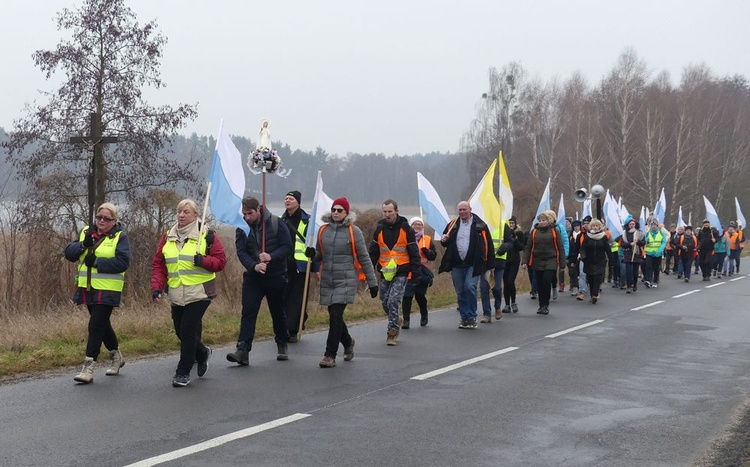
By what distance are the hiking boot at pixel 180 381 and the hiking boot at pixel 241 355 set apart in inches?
48.1

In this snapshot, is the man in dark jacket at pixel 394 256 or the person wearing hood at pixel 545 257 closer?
the man in dark jacket at pixel 394 256

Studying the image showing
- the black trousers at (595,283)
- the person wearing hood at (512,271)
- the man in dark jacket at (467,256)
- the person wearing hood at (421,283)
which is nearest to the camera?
the man in dark jacket at (467,256)

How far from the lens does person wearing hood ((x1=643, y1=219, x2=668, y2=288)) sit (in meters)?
24.4

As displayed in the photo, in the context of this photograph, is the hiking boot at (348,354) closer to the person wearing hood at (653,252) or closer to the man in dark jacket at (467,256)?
the man in dark jacket at (467,256)

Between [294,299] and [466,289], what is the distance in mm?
2939

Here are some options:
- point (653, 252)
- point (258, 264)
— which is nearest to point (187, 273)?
point (258, 264)

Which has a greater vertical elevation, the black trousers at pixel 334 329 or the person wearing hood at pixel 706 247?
the person wearing hood at pixel 706 247

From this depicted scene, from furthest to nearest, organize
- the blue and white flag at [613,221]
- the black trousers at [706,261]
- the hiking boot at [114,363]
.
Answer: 1. the black trousers at [706,261]
2. the blue and white flag at [613,221]
3. the hiking boot at [114,363]

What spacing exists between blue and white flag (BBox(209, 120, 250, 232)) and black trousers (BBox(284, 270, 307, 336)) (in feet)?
5.23

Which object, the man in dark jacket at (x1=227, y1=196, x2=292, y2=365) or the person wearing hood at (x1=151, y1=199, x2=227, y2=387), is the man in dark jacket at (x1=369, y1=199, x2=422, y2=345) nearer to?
the man in dark jacket at (x1=227, y1=196, x2=292, y2=365)

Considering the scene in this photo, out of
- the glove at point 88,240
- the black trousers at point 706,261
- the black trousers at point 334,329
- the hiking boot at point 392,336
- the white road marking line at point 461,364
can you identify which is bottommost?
the white road marking line at point 461,364

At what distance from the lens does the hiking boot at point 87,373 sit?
27.9 ft

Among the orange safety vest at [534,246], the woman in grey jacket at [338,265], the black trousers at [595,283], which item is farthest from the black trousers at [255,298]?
the black trousers at [595,283]

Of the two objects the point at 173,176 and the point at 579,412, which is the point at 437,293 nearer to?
the point at 173,176
